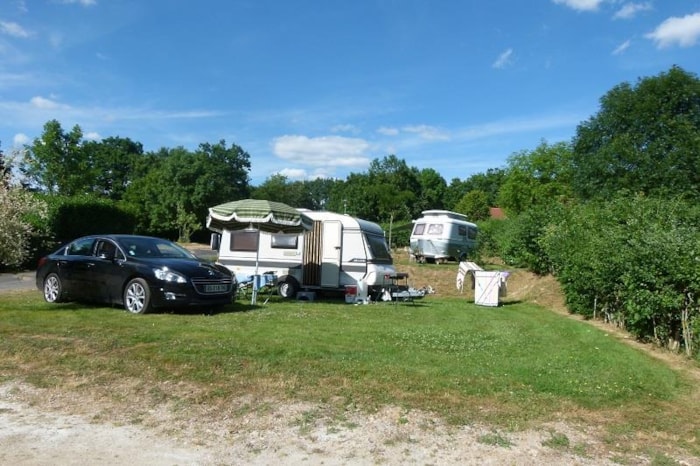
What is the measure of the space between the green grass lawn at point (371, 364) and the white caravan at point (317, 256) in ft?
17.1

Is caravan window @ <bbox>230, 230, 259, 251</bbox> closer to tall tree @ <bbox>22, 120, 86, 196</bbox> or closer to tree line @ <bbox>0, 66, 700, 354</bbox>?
tree line @ <bbox>0, 66, 700, 354</bbox>

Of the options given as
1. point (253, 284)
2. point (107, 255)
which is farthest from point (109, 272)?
point (253, 284)

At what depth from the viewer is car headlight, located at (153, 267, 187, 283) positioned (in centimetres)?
1032

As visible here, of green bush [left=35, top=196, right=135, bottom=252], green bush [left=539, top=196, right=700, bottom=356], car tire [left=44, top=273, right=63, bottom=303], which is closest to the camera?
green bush [left=539, top=196, right=700, bottom=356]

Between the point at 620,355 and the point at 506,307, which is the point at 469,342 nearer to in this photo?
the point at 620,355

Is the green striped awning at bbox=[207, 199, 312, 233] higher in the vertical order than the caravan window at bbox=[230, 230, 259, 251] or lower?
higher

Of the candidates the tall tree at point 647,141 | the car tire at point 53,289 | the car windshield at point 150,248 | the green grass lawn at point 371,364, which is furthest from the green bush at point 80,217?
the tall tree at point 647,141

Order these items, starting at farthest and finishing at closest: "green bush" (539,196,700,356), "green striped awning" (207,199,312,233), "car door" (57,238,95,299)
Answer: "green striped awning" (207,199,312,233), "car door" (57,238,95,299), "green bush" (539,196,700,356)

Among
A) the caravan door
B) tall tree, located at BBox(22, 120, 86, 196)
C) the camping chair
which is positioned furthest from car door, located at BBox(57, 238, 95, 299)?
tall tree, located at BBox(22, 120, 86, 196)

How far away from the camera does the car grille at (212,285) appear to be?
34.6 feet

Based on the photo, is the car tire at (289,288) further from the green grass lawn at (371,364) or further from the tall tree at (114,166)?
the tall tree at (114,166)

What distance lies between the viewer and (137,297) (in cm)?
1044

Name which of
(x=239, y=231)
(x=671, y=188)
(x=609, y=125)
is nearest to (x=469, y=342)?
(x=239, y=231)

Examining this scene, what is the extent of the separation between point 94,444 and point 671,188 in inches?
1115
